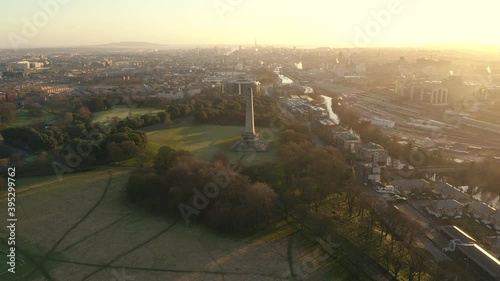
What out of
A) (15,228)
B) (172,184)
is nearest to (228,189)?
(172,184)

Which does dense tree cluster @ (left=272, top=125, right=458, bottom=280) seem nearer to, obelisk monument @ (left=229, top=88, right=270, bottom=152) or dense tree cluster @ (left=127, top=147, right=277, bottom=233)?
dense tree cluster @ (left=127, top=147, right=277, bottom=233)

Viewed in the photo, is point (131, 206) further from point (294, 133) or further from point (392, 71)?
point (392, 71)

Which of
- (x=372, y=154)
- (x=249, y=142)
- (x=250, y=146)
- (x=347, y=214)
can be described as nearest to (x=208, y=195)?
(x=347, y=214)

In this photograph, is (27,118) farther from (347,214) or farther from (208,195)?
(347,214)

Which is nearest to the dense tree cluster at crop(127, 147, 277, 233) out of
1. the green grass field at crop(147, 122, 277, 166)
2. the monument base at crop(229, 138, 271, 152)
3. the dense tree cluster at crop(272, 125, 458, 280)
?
the dense tree cluster at crop(272, 125, 458, 280)

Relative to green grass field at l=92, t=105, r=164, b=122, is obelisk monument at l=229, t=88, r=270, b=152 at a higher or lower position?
higher

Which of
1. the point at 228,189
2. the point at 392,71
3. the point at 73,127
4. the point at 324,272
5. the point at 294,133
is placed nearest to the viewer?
the point at 324,272
